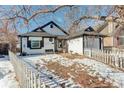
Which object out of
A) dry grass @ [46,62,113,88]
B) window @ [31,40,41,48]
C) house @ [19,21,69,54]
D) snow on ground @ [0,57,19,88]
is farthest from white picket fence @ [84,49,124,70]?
snow on ground @ [0,57,19,88]

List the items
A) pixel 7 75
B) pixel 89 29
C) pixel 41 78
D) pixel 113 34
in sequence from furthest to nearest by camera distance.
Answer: pixel 7 75
pixel 89 29
pixel 113 34
pixel 41 78

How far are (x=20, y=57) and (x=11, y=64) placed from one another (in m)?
0.42

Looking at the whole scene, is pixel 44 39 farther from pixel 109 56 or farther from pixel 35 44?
pixel 109 56

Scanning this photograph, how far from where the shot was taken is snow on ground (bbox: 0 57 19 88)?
3033 millimetres

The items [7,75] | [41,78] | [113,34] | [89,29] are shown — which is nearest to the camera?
[41,78]

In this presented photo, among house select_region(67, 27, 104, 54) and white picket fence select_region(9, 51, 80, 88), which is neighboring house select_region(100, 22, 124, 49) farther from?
white picket fence select_region(9, 51, 80, 88)

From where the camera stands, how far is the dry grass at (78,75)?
293cm

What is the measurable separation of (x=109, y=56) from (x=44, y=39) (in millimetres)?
864

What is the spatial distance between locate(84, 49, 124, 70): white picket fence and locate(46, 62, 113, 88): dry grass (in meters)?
0.24

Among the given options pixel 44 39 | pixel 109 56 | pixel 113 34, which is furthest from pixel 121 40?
pixel 44 39

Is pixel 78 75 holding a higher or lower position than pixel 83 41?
lower

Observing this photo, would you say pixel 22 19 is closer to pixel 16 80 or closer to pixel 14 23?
pixel 14 23

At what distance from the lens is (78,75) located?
9.86ft

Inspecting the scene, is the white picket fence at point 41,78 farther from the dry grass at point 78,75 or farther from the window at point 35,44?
the window at point 35,44
